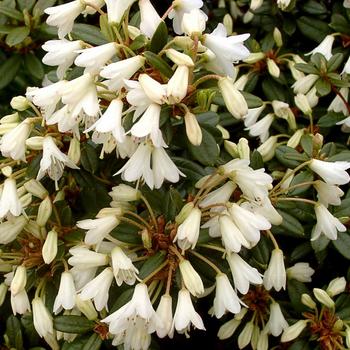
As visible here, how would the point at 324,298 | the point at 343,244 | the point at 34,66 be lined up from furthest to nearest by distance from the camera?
the point at 34,66
the point at 343,244
the point at 324,298

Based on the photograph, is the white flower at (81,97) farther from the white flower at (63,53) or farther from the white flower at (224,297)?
the white flower at (224,297)

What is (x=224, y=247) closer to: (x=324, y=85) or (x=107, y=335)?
(x=107, y=335)

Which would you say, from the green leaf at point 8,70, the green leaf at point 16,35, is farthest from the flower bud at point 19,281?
the green leaf at point 8,70

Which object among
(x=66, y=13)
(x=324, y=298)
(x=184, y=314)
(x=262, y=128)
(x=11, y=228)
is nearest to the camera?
(x=184, y=314)

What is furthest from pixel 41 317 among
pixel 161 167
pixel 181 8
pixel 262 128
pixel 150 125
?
pixel 262 128

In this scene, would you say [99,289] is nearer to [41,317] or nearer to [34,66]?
[41,317]

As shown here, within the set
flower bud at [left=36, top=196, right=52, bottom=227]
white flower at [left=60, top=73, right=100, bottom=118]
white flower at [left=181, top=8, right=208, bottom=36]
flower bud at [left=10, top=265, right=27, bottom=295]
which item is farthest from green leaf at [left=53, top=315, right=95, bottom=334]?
white flower at [left=181, top=8, right=208, bottom=36]

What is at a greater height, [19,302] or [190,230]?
[190,230]
